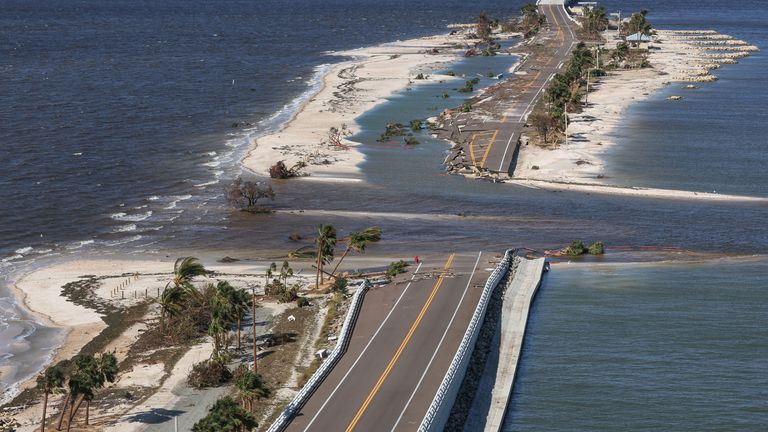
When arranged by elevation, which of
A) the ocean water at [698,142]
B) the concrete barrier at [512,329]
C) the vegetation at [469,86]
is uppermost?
the concrete barrier at [512,329]

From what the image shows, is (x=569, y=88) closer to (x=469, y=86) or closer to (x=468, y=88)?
(x=468, y=88)

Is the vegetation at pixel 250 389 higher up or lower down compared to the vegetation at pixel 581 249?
higher up

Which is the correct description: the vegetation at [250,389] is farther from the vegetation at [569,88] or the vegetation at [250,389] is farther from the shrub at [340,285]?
the vegetation at [569,88]

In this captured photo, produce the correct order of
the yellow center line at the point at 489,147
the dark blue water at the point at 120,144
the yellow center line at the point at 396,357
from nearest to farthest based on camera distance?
the yellow center line at the point at 396,357 → the dark blue water at the point at 120,144 → the yellow center line at the point at 489,147

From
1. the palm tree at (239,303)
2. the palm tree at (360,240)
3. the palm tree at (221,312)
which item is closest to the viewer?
the palm tree at (221,312)

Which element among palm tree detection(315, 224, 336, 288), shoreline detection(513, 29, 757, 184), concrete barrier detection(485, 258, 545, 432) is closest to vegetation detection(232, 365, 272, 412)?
Result: concrete barrier detection(485, 258, 545, 432)

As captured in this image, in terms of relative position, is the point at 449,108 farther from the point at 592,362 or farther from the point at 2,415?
the point at 2,415

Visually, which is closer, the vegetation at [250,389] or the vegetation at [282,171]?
the vegetation at [250,389]

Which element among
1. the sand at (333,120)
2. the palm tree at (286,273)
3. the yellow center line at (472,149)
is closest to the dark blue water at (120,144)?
the sand at (333,120)
